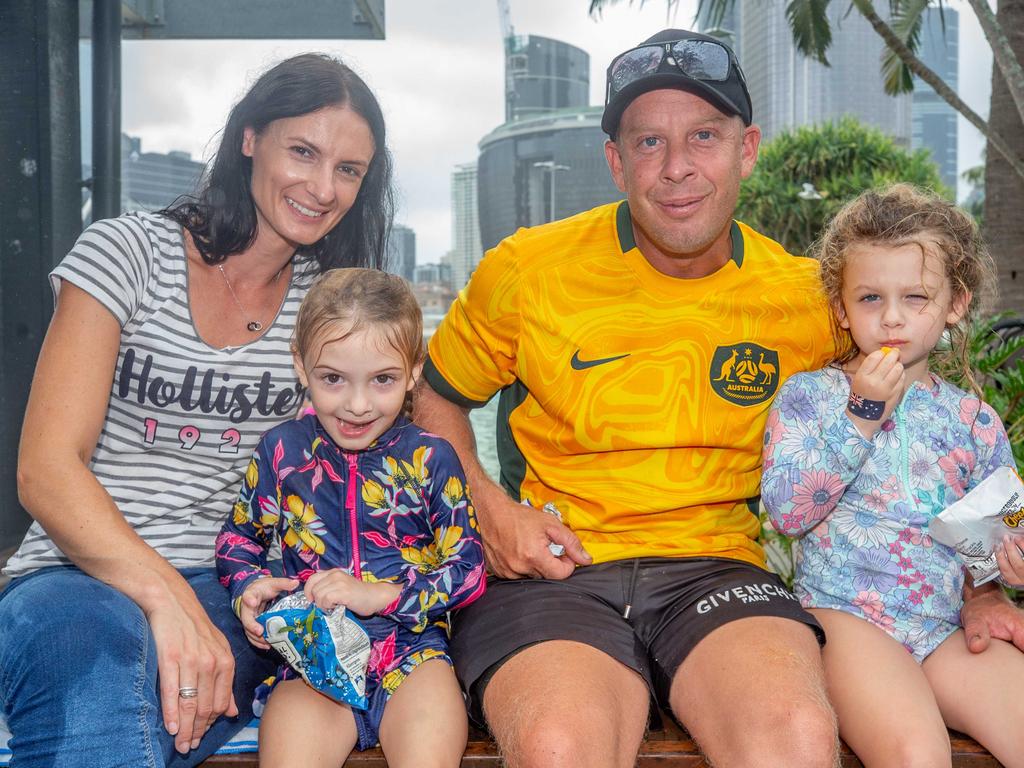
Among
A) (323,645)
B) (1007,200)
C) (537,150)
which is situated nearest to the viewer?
(323,645)

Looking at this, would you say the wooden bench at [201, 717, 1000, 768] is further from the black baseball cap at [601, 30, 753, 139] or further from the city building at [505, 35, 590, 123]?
the city building at [505, 35, 590, 123]

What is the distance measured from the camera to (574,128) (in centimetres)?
796

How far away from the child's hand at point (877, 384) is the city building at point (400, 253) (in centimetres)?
117

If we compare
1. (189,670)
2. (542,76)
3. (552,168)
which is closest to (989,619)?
(189,670)

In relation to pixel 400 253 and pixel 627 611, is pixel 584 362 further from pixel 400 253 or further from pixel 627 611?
pixel 400 253

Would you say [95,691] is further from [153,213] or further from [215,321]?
[153,213]

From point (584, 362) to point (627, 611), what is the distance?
63 cm

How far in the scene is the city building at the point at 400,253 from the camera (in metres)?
2.67

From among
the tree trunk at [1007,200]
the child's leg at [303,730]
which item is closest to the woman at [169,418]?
the child's leg at [303,730]

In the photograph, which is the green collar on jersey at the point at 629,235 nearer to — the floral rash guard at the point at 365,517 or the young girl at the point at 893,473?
the young girl at the point at 893,473

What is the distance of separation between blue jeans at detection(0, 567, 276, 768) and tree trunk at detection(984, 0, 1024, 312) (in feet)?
18.5

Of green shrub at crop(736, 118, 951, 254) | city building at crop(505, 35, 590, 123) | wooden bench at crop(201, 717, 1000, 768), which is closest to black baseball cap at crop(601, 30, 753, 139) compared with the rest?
wooden bench at crop(201, 717, 1000, 768)

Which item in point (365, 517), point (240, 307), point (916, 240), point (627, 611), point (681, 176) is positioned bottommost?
point (627, 611)

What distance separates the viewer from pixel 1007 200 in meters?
5.85
